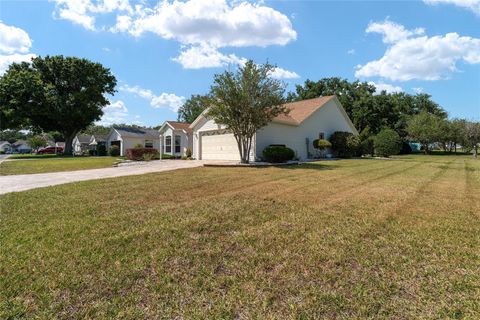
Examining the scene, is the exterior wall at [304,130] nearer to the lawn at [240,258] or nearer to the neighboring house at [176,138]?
the neighboring house at [176,138]

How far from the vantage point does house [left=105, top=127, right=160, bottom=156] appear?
116ft

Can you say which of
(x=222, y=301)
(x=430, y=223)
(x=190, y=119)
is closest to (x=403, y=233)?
(x=430, y=223)

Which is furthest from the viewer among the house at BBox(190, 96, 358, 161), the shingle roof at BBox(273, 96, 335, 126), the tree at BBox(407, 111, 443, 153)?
the tree at BBox(407, 111, 443, 153)

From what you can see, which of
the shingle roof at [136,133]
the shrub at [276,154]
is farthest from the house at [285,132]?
the shingle roof at [136,133]

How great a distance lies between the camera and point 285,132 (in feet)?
62.4

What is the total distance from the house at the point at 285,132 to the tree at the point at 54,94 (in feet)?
71.7

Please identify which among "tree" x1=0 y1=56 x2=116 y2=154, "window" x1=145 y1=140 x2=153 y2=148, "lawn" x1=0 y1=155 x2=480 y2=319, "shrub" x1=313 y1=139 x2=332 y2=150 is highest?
"tree" x1=0 y1=56 x2=116 y2=154

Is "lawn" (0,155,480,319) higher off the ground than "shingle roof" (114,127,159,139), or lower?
lower

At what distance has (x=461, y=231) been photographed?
13.5 ft

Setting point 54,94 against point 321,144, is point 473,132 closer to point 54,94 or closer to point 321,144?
point 321,144

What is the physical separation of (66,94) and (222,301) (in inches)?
1607

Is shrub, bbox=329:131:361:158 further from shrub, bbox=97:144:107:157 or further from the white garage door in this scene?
shrub, bbox=97:144:107:157

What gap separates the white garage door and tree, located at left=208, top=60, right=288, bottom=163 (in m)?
4.21

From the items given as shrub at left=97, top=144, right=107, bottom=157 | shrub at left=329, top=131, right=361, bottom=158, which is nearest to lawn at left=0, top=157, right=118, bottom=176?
shrub at left=329, top=131, right=361, bottom=158
